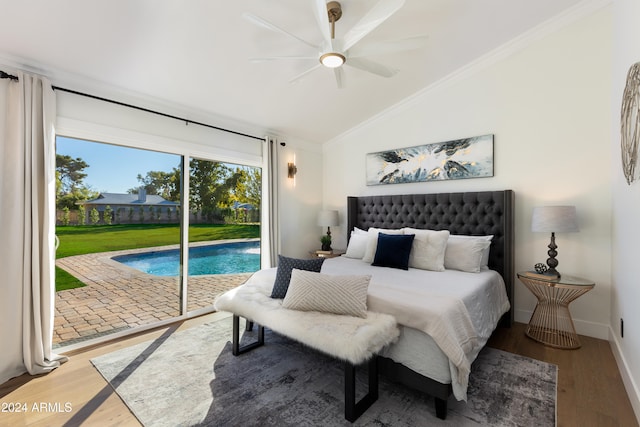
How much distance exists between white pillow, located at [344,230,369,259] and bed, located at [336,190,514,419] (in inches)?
7.6

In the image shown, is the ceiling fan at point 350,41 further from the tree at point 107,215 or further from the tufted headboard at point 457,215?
the tree at point 107,215

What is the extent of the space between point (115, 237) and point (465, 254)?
12.3 ft

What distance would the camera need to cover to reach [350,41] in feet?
7.07

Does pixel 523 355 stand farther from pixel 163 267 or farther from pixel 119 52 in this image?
pixel 119 52

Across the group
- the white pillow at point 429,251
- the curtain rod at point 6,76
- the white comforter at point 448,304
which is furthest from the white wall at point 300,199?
the curtain rod at point 6,76

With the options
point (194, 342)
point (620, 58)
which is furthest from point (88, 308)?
point (620, 58)

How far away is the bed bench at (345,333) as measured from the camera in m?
1.74

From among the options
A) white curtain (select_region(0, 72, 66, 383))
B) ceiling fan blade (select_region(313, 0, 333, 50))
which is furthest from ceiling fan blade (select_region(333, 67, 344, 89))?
white curtain (select_region(0, 72, 66, 383))

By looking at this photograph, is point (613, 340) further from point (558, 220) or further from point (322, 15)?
point (322, 15)

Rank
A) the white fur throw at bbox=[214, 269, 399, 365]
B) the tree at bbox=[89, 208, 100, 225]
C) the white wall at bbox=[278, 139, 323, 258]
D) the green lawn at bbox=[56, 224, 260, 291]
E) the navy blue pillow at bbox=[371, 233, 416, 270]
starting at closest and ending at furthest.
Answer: the white fur throw at bbox=[214, 269, 399, 365] < the green lawn at bbox=[56, 224, 260, 291] < the tree at bbox=[89, 208, 100, 225] < the navy blue pillow at bbox=[371, 233, 416, 270] < the white wall at bbox=[278, 139, 323, 258]

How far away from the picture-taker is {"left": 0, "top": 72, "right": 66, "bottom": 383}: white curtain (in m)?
2.31

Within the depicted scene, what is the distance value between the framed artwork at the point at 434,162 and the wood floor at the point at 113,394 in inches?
80.4

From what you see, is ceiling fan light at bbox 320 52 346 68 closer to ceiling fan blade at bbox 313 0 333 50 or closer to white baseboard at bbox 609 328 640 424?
ceiling fan blade at bbox 313 0 333 50

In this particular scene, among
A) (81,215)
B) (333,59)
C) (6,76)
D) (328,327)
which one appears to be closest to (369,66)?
(333,59)
